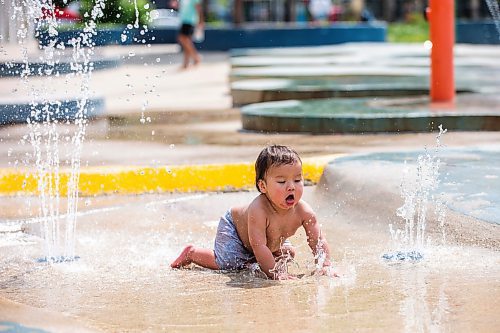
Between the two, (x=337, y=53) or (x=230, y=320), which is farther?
(x=337, y=53)

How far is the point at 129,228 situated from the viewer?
6.17m

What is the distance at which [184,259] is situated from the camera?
→ 16.4 ft

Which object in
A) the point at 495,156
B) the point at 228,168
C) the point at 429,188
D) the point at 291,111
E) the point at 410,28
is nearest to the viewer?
the point at 429,188

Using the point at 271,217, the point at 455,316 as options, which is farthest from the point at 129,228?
the point at 455,316

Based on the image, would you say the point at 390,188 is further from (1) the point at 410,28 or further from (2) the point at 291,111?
(1) the point at 410,28

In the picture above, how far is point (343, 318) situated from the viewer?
3.82 m

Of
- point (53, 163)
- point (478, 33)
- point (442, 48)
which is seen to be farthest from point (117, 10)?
point (53, 163)

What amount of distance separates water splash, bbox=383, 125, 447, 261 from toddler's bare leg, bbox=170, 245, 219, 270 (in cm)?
78

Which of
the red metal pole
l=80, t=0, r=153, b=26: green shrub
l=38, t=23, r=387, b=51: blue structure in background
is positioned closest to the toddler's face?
the red metal pole

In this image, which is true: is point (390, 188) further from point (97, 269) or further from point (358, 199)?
point (97, 269)

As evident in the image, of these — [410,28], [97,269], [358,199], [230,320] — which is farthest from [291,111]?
[410,28]

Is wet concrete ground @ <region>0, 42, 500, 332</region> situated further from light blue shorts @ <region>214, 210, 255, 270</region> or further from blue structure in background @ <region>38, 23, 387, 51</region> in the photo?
blue structure in background @ <region>38, 23, 387, 51</region>

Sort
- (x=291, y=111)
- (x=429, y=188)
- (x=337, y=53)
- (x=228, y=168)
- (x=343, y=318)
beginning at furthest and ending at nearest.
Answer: (x=337, y=53) < (x=291, y=111) < (x=228, y=168) < (x=429, y=188) < (x=343, y=318)

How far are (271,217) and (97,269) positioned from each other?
85cm
